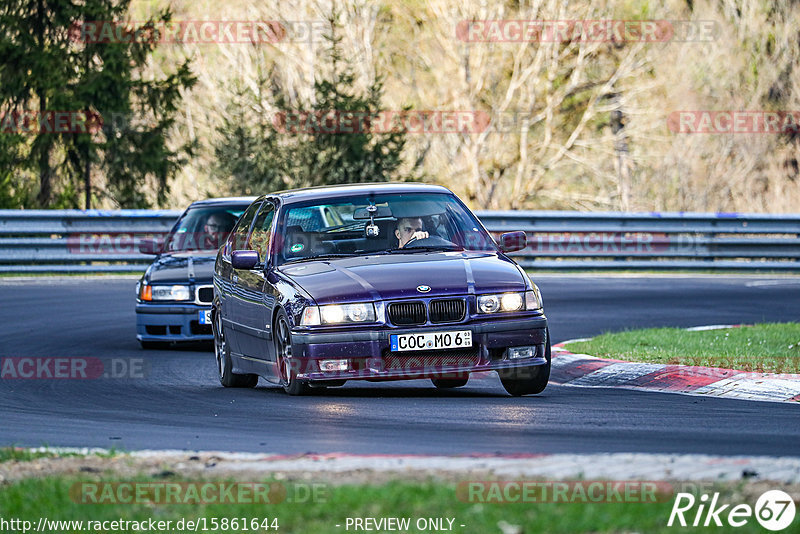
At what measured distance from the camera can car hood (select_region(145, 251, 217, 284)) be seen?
1495cm

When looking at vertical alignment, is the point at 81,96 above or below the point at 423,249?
above

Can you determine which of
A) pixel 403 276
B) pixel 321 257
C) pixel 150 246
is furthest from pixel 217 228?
pixel 403 276

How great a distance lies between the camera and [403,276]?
9.89 metres

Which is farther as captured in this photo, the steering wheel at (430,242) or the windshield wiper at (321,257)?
the steering wheel at (430,242)

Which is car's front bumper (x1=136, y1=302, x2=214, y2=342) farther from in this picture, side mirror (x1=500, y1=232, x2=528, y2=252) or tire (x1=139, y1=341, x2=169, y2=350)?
side mirror (x1=500, y1=232, x2=528, y2=252)

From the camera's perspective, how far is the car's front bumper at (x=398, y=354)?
9648mm

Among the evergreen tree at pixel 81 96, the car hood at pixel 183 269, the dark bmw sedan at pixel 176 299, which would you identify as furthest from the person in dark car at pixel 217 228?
the evergreen tree at pixel 81 96

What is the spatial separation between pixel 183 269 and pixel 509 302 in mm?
6054

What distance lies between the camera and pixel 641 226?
25078 mm

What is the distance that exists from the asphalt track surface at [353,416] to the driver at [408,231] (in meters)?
1.20

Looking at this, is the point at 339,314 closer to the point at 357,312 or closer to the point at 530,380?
the point at 357,312

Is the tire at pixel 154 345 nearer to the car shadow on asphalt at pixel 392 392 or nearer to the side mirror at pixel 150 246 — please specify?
the side mirror at pixel 150 246

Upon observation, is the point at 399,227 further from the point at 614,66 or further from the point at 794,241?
the point at 614,66

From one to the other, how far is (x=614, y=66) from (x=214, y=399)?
2993cm
